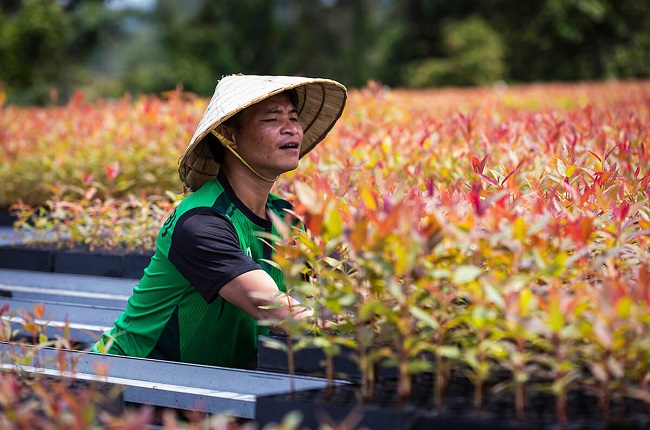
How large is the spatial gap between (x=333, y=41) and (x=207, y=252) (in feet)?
97.3

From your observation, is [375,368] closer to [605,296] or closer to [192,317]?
[605,296]

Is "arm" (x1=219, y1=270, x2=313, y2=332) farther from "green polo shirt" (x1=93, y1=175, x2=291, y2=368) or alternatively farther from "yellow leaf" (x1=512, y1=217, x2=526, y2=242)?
"yellow leaf" (x1=512, y1=217, x2=526, y2=242)

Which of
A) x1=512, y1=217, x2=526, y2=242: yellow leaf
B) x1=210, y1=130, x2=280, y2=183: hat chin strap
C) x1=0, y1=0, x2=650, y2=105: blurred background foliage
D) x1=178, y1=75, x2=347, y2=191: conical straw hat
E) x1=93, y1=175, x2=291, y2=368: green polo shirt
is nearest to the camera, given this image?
x1=512, y1=217, x2=526, y2=242: yellow leaf

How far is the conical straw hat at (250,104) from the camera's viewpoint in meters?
3.12

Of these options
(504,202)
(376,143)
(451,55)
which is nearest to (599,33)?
(451,55)

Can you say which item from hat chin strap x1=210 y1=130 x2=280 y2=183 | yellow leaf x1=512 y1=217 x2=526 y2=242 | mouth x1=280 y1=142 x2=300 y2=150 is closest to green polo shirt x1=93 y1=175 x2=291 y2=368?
hat chin strap x1=210 y1=130 x2=280 y2=183

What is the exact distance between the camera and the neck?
3324 millimetres

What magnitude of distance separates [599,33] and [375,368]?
29.2 meters

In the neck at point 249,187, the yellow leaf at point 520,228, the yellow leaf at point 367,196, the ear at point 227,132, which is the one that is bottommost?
the yellow leaf at point 520,228

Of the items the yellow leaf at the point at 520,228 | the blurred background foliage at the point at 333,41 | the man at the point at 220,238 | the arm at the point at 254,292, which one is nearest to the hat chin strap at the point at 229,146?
the man at the point at 220,238

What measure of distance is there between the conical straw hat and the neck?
0.12 metres

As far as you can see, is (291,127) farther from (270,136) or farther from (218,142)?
(218,142)

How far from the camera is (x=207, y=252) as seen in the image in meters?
2.87

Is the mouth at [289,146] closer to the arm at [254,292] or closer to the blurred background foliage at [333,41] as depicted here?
the arm at [254,292]
